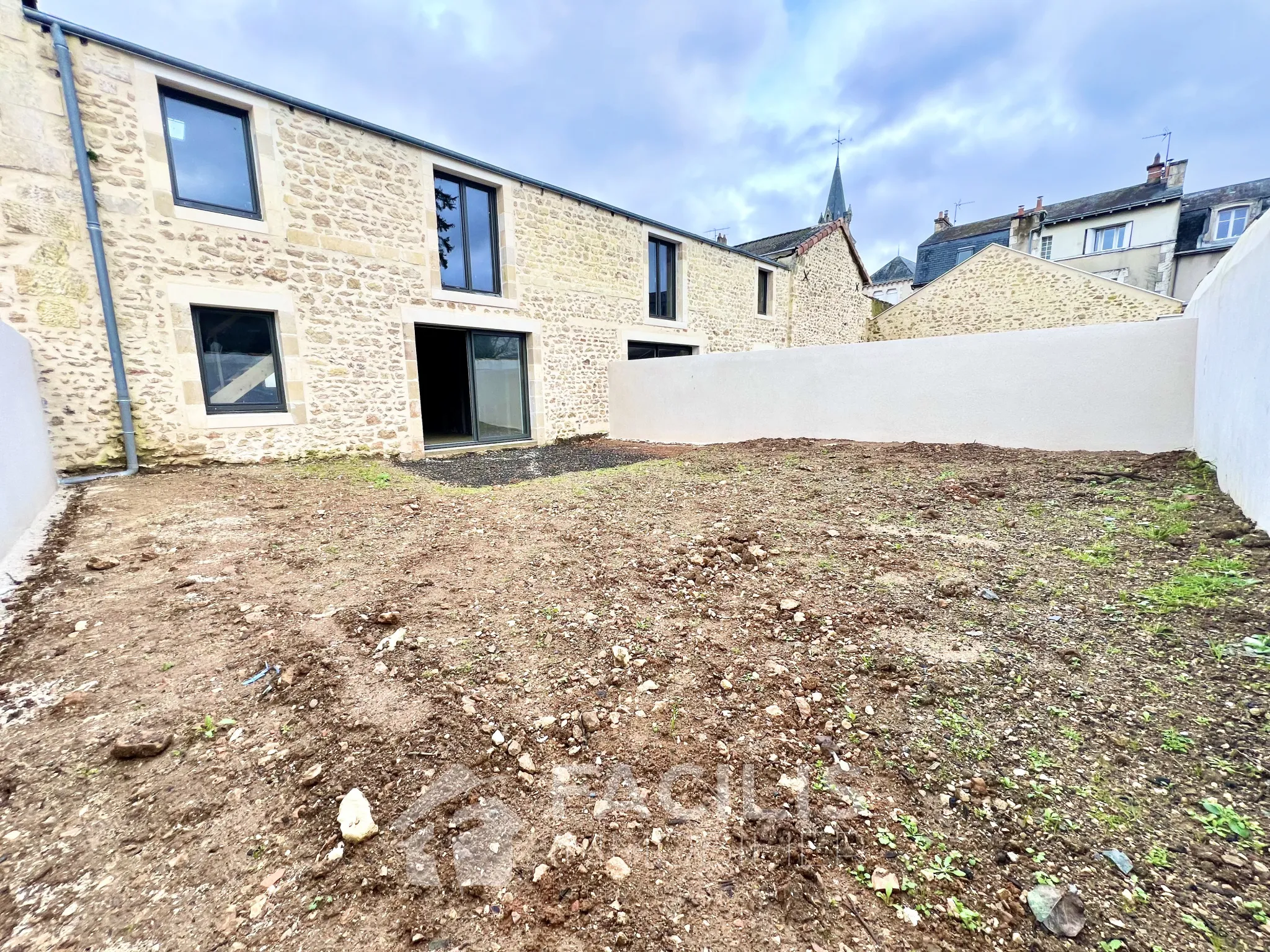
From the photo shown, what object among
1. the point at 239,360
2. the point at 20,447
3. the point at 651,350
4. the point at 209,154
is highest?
the point at 209,154

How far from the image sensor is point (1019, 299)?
1410 cm

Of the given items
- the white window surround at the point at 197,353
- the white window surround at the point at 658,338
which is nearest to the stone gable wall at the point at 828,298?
the white window surround at the point at 658,338

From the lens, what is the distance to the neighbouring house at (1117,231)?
1683cm

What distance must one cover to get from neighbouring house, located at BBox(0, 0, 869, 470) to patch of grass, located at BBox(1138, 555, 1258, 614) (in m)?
8.48

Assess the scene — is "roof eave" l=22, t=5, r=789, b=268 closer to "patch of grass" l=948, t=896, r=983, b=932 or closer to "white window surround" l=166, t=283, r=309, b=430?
"white window surround" l=166, t=283, r=309, b=430

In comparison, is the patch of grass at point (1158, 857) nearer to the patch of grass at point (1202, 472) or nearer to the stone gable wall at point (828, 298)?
the patch of grass at point (1202, 472)

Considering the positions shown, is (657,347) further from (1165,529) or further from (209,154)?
(1165,529)

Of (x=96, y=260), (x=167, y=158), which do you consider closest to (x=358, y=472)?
(x=96, y=260)

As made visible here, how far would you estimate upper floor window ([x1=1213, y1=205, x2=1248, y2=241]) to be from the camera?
1772 cm

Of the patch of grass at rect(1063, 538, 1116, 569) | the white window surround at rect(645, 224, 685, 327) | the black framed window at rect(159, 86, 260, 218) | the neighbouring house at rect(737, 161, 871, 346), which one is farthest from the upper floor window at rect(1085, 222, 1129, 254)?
the black framed window at rect(159, 86, 260, 218)

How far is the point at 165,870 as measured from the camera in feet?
4.06

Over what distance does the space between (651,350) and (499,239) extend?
15.0 ft

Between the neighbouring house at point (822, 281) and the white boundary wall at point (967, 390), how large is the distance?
24.0 ft

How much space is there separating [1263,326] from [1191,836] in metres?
3.43
